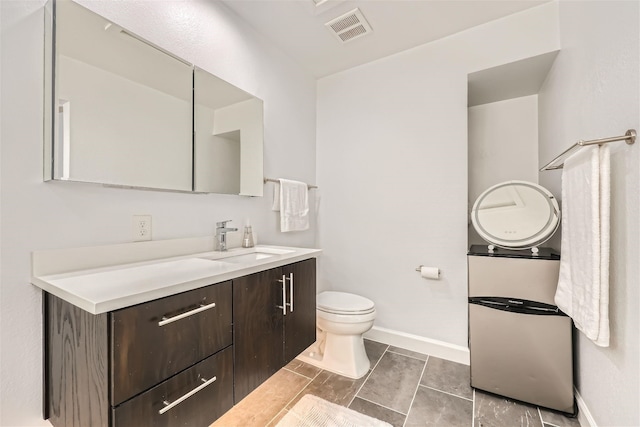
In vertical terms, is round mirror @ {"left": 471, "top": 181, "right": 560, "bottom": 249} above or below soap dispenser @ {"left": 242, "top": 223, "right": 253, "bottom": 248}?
above

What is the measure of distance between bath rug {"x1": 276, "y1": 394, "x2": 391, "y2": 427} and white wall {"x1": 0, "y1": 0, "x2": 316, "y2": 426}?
3.51 ft

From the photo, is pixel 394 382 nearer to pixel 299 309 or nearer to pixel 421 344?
pixel 421 344

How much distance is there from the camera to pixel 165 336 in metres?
0.85

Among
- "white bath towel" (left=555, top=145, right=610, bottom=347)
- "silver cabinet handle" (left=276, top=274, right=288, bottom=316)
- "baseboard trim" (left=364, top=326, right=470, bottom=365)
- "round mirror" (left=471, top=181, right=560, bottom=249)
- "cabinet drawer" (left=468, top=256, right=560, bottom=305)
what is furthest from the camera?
"baseboard trim" (left=364, top=326, right=470, bottom=365)

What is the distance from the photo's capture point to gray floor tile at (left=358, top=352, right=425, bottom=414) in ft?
5.19

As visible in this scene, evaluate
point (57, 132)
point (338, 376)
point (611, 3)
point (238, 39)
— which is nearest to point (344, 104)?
point (238, 39)

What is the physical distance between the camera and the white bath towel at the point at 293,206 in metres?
2.05

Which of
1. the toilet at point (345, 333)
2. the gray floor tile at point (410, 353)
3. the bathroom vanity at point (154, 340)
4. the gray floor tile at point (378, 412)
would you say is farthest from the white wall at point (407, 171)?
the bathroom vanity at point (154, 340)

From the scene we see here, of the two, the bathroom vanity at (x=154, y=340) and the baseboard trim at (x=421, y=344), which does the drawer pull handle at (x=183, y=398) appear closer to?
the bathroom vanity at (x=154, y=340)

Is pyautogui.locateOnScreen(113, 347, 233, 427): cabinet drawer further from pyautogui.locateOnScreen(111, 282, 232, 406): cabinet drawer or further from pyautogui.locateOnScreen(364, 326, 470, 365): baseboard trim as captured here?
pyautogui.locateOnScreen(364, 326, 470, 365): baseboard trim

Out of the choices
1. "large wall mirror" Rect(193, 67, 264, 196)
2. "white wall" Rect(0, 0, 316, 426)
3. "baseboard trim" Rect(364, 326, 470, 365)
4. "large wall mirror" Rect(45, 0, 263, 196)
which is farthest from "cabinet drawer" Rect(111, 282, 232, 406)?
"baseboard trim" Rect(364, 326, 470, 365)

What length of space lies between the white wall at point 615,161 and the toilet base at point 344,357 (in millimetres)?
1185

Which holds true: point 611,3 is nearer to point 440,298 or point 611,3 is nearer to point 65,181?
point 440,298

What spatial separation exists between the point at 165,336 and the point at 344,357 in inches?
53.0
